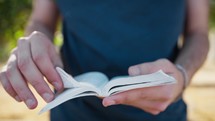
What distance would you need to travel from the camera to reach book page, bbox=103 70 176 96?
0.76 metres

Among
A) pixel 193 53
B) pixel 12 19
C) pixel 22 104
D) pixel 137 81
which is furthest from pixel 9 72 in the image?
pixel 12 19

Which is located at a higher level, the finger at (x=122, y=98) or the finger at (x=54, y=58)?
the finger at (x=54, y=58)

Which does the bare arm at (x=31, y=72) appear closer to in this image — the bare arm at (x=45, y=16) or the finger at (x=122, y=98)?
the finger at (x=122, y=98)

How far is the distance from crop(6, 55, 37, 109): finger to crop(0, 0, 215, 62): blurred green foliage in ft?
10.6

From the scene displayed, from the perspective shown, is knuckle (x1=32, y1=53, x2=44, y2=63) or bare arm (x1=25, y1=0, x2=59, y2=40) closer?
knuckle (x1=32, y1=53, x2=44, y2=63)

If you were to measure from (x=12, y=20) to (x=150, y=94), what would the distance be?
352 centimetres

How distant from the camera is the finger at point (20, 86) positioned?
79cm

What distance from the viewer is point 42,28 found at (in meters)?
1.16

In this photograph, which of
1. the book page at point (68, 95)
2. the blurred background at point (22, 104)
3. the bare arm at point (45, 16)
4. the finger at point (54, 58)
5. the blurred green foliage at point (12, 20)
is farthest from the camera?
the blurred green foliage at point (12, 20)

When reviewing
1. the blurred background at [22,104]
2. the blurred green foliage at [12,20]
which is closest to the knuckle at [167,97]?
the blurred background at [22,104]

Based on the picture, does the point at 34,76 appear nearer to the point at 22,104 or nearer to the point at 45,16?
the point at 45,16

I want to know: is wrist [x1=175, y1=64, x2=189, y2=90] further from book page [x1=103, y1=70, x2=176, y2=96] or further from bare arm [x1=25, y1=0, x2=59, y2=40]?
bare arm [x1=25, y1=0, x2=59, y2=40]

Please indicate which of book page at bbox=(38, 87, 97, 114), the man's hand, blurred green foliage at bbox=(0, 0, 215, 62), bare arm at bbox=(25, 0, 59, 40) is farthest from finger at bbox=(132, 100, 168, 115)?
blurred green foliage at bbox=(0, 0, 215, 62)

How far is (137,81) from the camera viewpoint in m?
0.76
